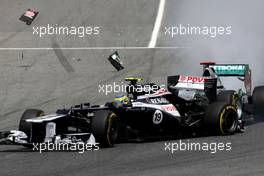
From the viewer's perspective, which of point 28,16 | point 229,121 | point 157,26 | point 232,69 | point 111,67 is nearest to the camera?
point 229,121

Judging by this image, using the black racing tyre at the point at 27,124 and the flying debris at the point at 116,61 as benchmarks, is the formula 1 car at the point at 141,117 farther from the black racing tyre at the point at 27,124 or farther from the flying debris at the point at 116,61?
the flying debris at the point at 116,61

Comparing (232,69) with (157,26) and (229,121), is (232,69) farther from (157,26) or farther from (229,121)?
(157,26)

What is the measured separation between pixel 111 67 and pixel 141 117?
8.26 meters

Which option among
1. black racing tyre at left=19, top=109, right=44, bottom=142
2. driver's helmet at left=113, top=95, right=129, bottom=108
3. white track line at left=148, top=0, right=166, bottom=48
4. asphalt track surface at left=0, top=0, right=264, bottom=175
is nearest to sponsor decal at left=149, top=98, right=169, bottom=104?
driver's helmet at left=113, top=95, right=129, bottom=108

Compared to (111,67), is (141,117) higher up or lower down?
lower down

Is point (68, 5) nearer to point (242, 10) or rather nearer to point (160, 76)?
point (242, 10)

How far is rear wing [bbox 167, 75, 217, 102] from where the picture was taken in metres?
13.0

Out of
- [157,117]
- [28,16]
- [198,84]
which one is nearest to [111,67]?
[28,16]

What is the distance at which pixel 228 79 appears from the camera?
57.0ft

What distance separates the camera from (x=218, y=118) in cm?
1220

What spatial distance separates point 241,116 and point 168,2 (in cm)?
1457

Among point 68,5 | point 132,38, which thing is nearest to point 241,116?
point 132,38

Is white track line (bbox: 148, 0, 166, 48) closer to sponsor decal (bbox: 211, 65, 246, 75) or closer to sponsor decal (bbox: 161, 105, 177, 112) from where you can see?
sponsor decal (bbox: 211, 65, 246, 75)

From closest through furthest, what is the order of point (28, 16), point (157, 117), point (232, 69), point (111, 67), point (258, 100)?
1. point (157, 117)
2. point (258, 100)
3. point (232, 69)
4. point (111, 67)
5. point (28, 16)
